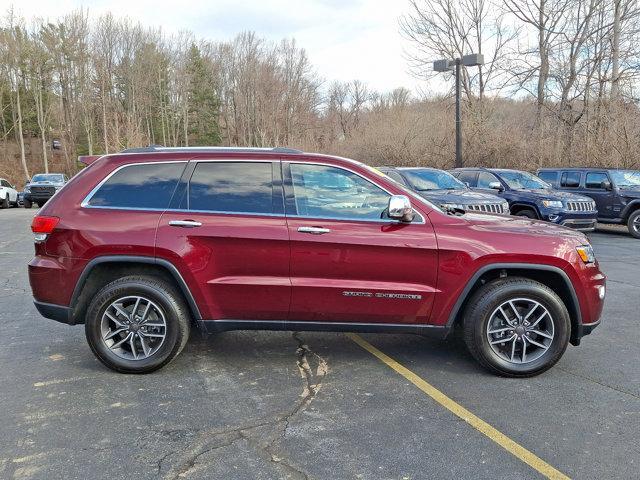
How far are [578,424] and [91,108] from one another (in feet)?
178

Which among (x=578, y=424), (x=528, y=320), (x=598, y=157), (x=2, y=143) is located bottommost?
(x=578, y=424)

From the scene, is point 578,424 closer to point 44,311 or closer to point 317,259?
point 317,259

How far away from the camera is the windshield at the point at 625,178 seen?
1328 cm

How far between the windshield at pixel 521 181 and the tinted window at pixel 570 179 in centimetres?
127

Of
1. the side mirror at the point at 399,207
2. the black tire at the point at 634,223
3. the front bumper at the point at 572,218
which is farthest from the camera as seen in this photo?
the black tire at the point at 634,223

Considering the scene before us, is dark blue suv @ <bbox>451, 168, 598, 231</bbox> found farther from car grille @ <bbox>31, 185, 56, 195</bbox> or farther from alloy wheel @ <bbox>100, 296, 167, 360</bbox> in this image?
car grille @ <bbox>31, 185, 56, 195</bbox>

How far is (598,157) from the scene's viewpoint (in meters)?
18.8

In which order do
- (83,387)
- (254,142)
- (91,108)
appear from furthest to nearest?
1. (254,142)
2. (91,108)
3. (83,387)

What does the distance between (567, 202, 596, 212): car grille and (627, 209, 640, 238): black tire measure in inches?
58.4

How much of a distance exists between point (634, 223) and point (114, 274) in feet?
43.2

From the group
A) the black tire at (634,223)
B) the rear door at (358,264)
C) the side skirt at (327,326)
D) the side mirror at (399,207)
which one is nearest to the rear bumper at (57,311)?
the side skirt at (327,326)


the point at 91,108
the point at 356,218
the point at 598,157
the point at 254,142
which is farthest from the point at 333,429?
the point at 254,142

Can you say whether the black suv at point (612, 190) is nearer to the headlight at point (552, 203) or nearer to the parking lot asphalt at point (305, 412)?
the headlight at point (552, 203)

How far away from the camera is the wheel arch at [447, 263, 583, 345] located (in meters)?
3.96
